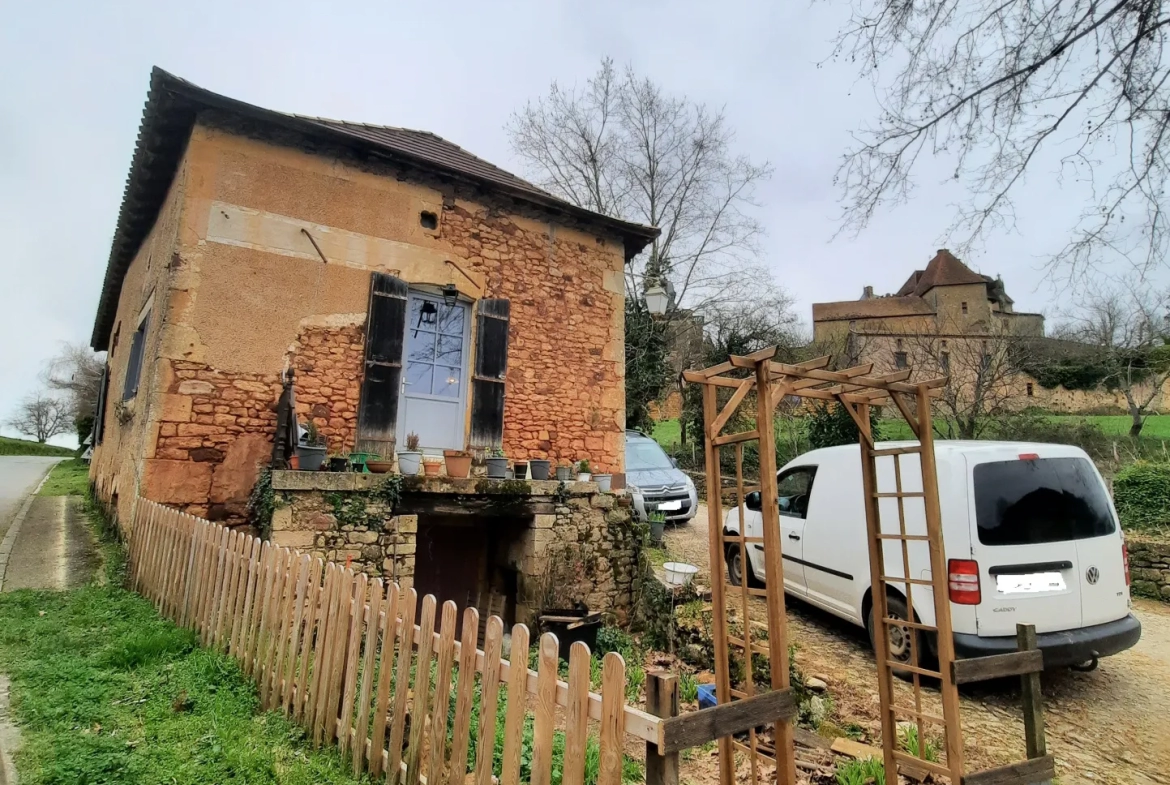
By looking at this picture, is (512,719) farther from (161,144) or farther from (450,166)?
(161,144)

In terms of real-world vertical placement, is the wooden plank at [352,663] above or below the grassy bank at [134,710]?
above

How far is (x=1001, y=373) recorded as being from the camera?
14336 millimetres

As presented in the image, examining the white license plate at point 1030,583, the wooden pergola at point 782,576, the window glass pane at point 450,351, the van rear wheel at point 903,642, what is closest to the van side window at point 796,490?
the van rear wheel at point 903,642

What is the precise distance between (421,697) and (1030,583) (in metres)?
4.12

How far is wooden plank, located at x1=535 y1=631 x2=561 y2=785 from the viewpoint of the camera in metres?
2.03

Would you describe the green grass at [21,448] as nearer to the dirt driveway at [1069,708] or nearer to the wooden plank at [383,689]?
the wooden plank at [383,689]

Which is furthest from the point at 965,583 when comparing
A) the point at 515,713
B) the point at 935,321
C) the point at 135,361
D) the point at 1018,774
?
the point at 935,321

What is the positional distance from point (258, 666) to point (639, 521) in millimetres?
4790

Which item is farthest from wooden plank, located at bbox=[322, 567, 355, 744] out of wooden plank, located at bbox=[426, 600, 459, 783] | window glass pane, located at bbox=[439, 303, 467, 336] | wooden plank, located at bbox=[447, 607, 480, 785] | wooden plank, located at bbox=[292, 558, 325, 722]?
window glass pane, located at bbox=[439, 303, 467, 336]

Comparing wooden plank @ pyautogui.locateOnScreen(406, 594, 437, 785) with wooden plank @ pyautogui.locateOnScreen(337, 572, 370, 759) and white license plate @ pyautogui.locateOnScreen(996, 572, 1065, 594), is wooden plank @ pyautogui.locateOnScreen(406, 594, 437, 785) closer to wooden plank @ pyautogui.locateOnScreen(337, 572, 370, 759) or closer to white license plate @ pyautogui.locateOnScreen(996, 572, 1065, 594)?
wooden plank @ pyautogui.locateOnScreen(337, 572, 370, 759)

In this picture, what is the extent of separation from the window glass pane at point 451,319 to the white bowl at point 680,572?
388cm

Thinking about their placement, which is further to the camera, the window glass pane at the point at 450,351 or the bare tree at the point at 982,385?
the bare tree at the point at 982,385

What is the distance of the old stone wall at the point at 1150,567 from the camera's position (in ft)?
25.3

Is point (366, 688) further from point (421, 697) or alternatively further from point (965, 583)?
point (965, 583)
